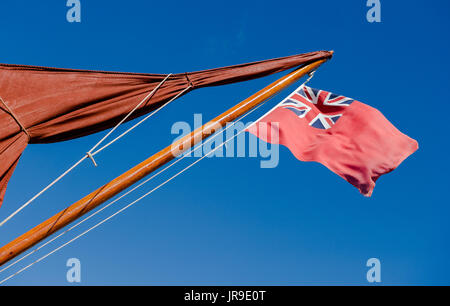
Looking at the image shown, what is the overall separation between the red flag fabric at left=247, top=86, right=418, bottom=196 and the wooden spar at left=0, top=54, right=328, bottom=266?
970mm

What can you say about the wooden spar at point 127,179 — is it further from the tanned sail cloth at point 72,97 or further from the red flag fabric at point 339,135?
the red flag fabric at point 339,135

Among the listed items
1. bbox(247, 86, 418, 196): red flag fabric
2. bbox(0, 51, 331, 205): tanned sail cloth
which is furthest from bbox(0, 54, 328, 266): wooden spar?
bbox(247, 86, 418, 196): red flag fabric

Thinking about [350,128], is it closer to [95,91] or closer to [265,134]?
[265,134]

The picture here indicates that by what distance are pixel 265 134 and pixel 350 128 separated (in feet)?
5.27

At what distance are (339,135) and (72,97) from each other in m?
4.46

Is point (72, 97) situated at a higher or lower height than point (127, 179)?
higher

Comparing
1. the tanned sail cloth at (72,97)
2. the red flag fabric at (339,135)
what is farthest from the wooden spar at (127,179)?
the red flag fabric at (339,135)

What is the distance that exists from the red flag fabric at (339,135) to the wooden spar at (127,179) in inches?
38.2

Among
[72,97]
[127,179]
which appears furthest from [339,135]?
[72,97]

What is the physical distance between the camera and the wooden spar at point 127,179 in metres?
4.66

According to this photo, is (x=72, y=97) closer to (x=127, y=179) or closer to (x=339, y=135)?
(x=127, y=179)

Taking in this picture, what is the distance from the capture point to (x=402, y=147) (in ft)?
23.8

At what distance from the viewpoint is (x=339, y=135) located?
7.35m
